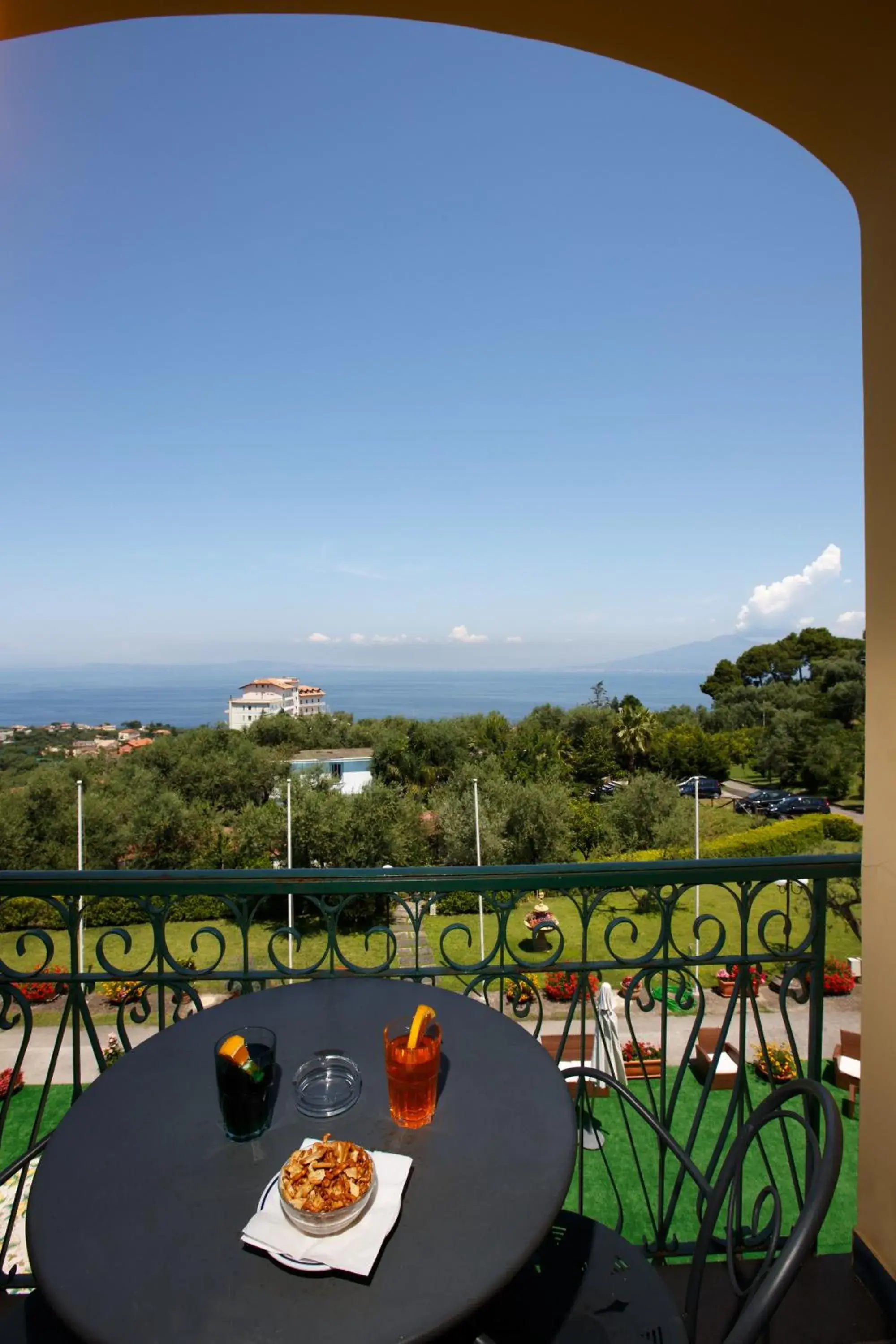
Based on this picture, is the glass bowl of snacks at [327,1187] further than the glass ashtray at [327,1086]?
No

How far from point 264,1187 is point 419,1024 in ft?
0.91

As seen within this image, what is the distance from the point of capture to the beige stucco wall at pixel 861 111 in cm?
139

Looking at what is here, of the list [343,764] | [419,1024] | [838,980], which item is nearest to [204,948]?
[343,764]

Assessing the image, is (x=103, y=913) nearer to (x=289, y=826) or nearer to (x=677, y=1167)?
(x=289, y=826)

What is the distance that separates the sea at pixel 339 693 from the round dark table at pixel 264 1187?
43.3 m

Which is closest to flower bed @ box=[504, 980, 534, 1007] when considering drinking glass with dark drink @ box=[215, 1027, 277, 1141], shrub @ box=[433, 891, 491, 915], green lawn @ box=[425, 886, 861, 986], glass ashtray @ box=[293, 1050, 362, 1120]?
glass ashtray @ box=[293, 1050, 362, 1120]

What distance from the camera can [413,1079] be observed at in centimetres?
93

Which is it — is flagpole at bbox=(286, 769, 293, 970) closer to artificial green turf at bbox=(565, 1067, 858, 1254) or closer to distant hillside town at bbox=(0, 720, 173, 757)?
artificial green turf at bbox=(565, 1067, 858, 1254)

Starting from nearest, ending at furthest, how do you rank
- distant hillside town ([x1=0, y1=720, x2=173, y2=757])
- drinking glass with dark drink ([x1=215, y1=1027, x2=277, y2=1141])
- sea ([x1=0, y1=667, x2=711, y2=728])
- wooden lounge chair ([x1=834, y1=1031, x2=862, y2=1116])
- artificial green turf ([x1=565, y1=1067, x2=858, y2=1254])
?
drinking glass with dark drink ([x1=215, y1=1027, x2=277, y2=1141])
artificial green turf ([x1=565, y1=1067, x2=858, y2=1254])
wooden lounge chair ([x1=834, y1=1031, x2=862, y2=1116])
distant hillside town ([x1=0, y1=720, x2=173, y2=757])
sea ([x1=0, y1=667, x2=711, y2=728])

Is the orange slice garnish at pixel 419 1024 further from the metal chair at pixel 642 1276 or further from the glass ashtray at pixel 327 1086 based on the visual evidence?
the metal chair at pixel 642 1276

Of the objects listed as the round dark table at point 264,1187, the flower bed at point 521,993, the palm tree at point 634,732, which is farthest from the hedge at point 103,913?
the palm tree at point 634,732

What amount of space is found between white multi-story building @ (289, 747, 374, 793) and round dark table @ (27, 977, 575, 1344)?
100 ft

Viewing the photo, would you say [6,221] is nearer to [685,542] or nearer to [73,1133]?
[73,1133]

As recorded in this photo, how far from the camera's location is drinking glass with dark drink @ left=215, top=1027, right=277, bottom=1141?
35.8 inches
